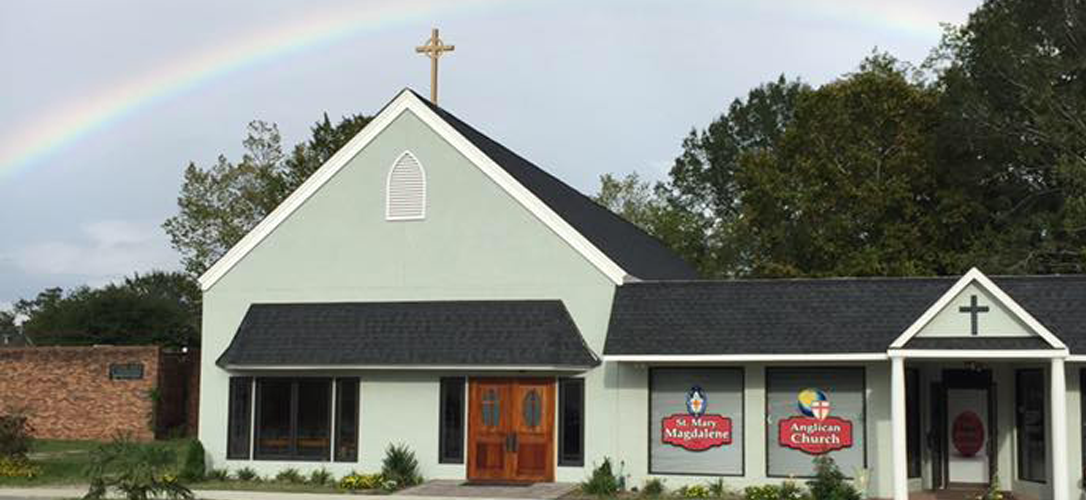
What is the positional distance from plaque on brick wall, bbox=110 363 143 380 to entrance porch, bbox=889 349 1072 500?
77.0 ft

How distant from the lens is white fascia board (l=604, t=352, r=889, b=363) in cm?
2391

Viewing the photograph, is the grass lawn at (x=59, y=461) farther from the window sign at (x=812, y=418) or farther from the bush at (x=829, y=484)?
the bush at (x=829, y=484)

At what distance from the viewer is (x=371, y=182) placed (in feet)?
92.6

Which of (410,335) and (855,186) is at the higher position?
(855,186)

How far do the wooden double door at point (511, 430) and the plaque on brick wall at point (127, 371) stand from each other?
53.2ft

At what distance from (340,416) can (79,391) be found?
50.5 feet

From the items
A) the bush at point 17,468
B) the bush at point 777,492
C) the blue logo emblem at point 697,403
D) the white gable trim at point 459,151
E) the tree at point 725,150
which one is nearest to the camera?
the bush at point 777,492

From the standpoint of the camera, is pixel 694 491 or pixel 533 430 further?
pixel 533 430

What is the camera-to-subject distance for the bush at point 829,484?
2375cm

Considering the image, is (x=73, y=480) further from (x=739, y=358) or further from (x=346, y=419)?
(x=739, y=358)

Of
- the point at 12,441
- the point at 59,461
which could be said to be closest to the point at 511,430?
the point at 12,441

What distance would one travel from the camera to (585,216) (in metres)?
31.2

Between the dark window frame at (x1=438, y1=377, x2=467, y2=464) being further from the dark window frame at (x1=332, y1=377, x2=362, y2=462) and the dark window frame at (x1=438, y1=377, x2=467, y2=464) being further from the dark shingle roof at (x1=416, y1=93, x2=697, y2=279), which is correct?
the dark shingle roof at (x1=416, y1=93, x2=697, y2=279)

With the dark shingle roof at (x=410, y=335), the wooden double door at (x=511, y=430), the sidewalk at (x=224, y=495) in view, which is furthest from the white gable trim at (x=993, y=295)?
the sidewalk at (x=224, y=495)
